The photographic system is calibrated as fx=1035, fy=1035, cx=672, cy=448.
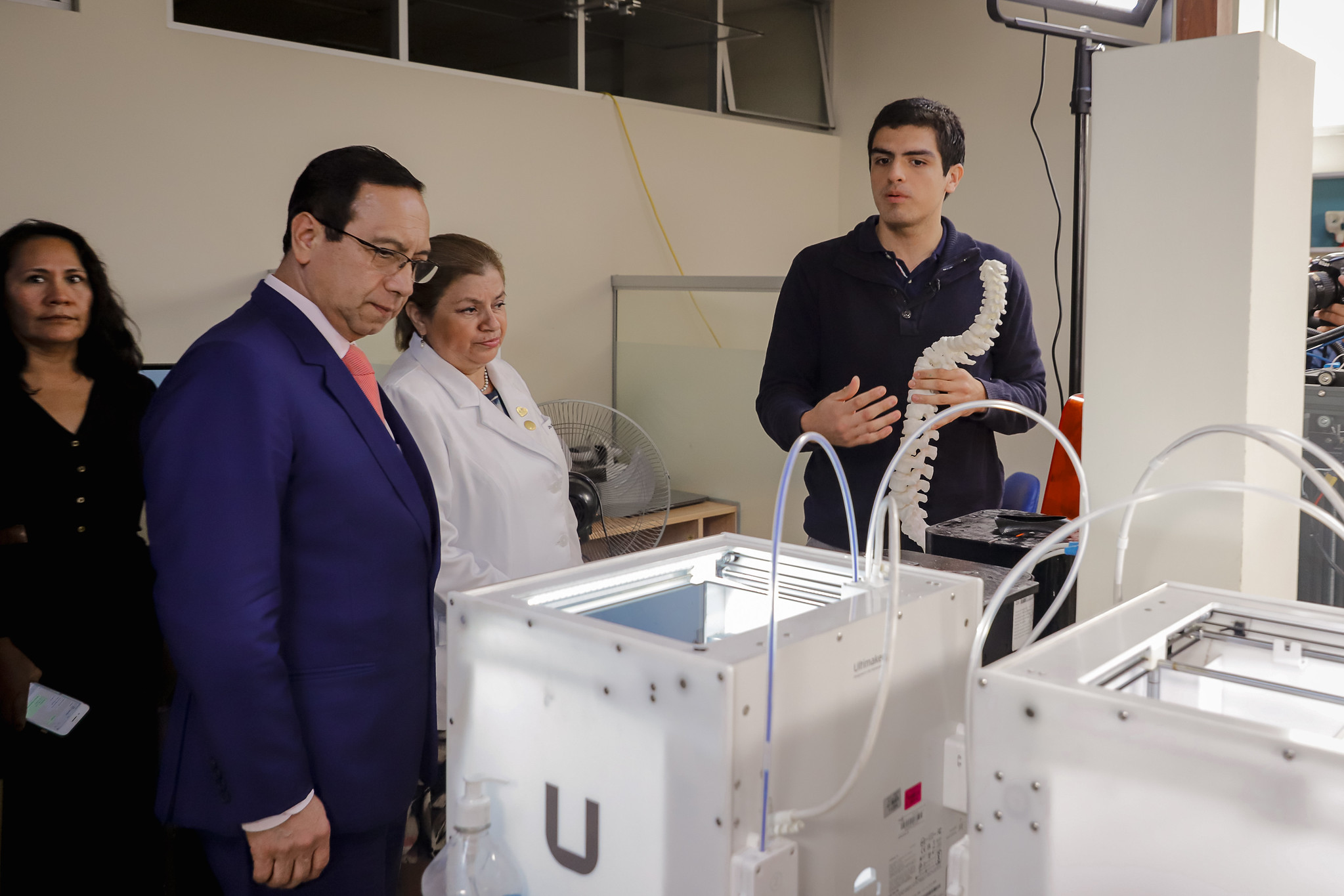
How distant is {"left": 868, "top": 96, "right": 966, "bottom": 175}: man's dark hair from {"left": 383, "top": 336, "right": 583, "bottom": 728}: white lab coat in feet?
2.52

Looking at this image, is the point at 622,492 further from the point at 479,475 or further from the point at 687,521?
the point at 479,475

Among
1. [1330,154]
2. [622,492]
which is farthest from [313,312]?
[1330,154]

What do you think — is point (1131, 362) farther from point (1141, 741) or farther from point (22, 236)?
point (22, 236)

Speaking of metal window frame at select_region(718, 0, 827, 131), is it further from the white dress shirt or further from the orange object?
the white dress shirt

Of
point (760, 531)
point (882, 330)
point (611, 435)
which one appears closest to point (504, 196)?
point (611, 435)

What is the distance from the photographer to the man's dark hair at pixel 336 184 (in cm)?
117

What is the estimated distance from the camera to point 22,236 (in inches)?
76.3

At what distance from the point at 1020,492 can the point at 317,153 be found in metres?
2.17

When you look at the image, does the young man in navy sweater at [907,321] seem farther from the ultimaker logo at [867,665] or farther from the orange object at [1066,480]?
the ultimaker logo at [867,665]

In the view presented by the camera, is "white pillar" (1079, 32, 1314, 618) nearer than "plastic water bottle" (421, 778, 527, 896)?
No

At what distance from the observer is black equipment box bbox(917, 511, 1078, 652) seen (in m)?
1.36

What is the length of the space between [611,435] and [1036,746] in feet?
9.30

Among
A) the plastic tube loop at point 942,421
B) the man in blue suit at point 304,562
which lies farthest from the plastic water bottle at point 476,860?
the plastic tube loop at point 942,421

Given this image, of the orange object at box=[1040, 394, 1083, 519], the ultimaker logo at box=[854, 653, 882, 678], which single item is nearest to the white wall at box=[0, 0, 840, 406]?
the orange object at box=[1040, 394, 1083, 519]
